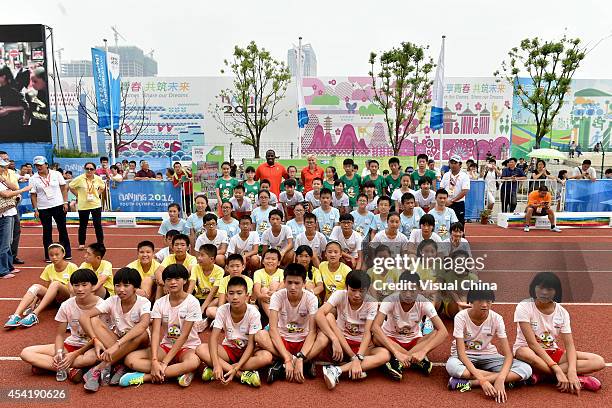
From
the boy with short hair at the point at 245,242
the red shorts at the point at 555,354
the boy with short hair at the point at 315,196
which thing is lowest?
the red shorts at the point at 555,354

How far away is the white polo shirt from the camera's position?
7660mm

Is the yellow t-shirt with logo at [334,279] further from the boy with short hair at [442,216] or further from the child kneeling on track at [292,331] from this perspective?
the boy with short hair at [442,216]

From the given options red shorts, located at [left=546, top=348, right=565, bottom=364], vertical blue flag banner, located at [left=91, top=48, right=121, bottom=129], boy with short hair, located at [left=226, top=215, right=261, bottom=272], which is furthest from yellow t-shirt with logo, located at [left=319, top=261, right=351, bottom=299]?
vertical blue flag banner, located at [left=91, top=48, right=121, bottom=129]

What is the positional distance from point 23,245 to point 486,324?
993 centimetres

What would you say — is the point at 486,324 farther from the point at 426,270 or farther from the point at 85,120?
the point at 85,120

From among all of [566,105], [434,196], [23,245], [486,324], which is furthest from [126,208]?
[566,105]

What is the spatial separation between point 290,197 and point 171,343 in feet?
13.8

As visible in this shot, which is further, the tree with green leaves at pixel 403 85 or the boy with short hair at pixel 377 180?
the tree with green leaves at pixel 403 85

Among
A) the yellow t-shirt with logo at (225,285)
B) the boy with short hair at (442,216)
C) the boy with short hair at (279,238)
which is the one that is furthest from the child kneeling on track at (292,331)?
the boy with short hair at (442,216)

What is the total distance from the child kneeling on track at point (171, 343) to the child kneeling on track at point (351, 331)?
115 cm

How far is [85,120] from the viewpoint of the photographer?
23.7 m

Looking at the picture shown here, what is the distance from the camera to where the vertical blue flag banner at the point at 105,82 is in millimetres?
13211

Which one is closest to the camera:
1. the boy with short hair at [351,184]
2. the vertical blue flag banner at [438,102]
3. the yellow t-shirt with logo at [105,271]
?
the yellow t-shirt with logo at [105,271]

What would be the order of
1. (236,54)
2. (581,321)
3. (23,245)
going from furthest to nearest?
(236,54)
(23,245)
(581,321)
